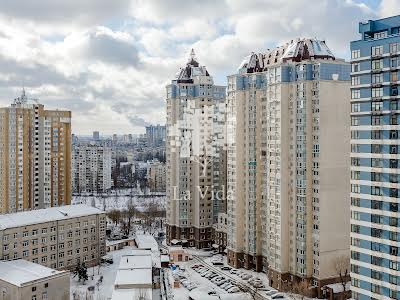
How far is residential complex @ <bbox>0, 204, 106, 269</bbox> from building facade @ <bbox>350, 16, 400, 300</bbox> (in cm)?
985

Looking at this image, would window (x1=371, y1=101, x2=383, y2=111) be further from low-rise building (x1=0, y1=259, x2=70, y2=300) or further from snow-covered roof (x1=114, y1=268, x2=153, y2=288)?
low-rise building (x1=0, y1=259, x2=70, y2=300)

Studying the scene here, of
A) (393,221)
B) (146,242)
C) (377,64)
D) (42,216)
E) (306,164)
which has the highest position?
(377,64)

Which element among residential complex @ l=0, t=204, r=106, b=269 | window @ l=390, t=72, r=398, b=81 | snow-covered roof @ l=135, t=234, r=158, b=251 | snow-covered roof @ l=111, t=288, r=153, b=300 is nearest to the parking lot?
snow-covered roof @ l=135, t=234, r=158, b=251

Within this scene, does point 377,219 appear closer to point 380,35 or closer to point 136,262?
point 380,35

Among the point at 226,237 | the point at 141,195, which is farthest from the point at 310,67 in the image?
the point at 141,195

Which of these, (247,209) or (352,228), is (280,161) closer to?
(247,209)

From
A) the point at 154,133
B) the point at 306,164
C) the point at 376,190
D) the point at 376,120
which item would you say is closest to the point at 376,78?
the point at 376,120

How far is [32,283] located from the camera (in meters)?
11.5

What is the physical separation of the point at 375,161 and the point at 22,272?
9253 millimetres

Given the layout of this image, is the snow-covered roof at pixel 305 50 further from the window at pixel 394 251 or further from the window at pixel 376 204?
the window at pixel 394 251

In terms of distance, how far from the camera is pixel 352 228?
9664 mm

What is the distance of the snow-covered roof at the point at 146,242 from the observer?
18312 millimetres

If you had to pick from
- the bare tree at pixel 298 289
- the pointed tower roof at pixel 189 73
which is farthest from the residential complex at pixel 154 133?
the bare tree at pixel 298 289

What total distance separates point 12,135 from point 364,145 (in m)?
16.2
